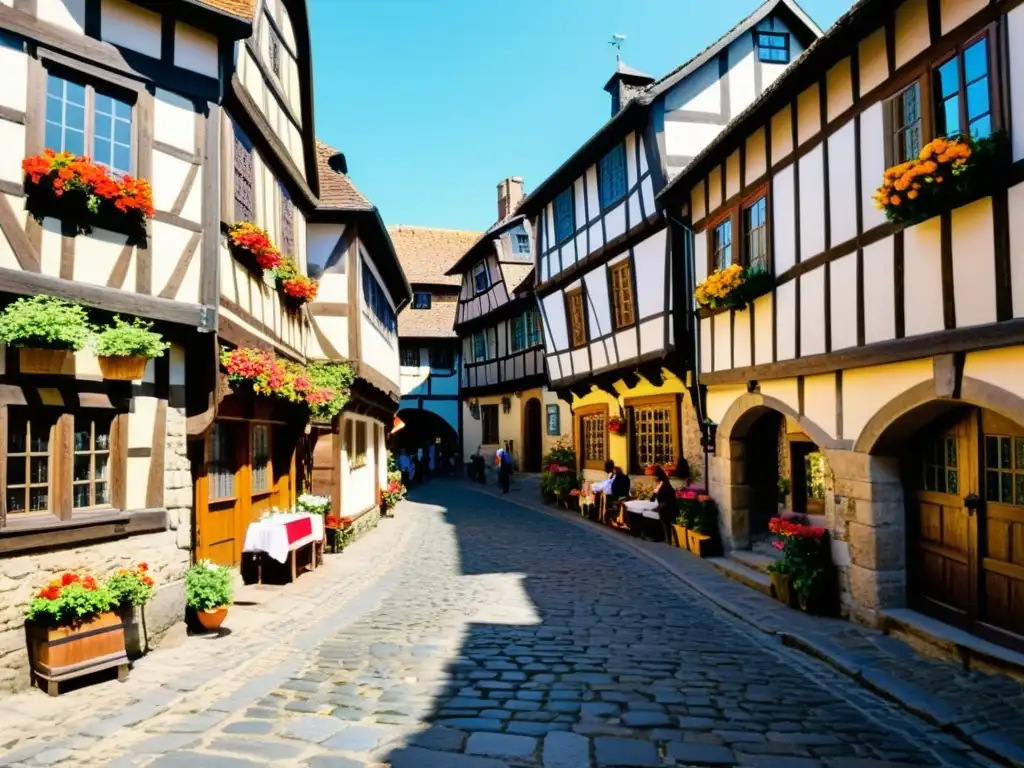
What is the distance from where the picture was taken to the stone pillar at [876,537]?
8.55 metres

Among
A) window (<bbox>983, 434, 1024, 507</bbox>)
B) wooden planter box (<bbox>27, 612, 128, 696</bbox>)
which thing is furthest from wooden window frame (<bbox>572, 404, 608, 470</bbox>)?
wooden planter box (<bbox>27, 612, 128, 696</bbox>)

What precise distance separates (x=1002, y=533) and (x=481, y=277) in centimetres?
2762

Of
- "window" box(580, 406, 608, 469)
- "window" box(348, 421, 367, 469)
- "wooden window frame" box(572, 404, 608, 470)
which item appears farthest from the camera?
"window" box(580, 406, 608, 469)

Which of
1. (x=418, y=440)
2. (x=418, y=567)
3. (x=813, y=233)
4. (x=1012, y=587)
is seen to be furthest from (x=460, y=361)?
(x=1012, y=587)

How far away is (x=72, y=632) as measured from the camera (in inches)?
267

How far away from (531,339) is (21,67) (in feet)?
74.3

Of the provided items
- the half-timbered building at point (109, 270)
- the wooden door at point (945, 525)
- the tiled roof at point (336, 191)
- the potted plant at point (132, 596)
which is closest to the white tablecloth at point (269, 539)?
the half-timbered building at point (109, 270)

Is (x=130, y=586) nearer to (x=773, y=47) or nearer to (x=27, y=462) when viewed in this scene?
(x=27, y=462)

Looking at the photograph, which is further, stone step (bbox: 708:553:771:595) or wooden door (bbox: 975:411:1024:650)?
stone step (bbox: 708:553:771:595)

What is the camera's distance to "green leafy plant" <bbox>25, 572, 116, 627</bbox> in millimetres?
6695

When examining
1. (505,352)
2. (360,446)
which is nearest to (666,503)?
(360,446)

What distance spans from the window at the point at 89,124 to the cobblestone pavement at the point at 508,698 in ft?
16.7

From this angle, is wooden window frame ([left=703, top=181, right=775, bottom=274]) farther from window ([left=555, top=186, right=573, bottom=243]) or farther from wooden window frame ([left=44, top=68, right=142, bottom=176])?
wooden window frame ([left=44, top=68, right=142, bottom=176])

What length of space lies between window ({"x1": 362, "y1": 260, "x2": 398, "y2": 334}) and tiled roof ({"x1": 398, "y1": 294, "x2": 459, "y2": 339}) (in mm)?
12803
